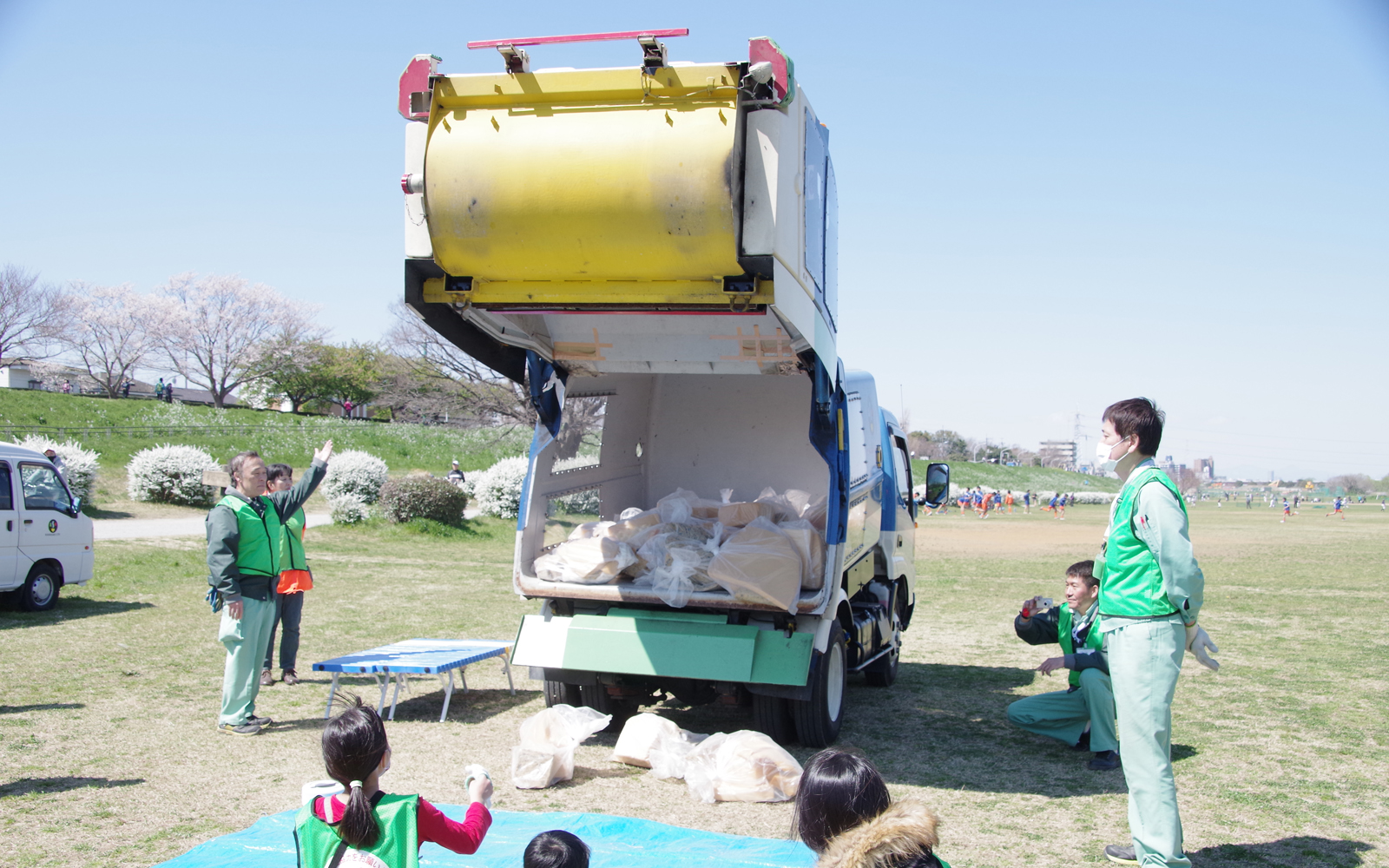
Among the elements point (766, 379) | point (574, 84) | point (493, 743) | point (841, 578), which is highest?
point (574, 84)

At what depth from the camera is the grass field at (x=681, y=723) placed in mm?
4805

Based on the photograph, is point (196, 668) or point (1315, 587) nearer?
point (196, 668)

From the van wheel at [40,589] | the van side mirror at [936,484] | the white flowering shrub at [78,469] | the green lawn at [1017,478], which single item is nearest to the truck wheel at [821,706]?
the van side mirror at [936,484]

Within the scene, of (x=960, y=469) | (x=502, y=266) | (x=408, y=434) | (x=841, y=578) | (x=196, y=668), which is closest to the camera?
(x=502, y=266)

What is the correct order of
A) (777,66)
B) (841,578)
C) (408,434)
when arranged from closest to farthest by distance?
(777,66) → (841,578) → (408,434)

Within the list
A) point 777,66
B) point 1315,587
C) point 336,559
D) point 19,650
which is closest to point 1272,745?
point 777,66

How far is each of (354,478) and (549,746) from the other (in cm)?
1906

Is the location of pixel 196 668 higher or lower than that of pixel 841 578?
lower

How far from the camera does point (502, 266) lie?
521 centimetres

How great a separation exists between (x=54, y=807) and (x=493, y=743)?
7.93 feet

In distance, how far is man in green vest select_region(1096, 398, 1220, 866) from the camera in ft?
13.1

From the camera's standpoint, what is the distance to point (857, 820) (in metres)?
2.15

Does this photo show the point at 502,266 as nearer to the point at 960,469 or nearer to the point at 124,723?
the point at 124,723

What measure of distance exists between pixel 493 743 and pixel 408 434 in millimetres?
36548
